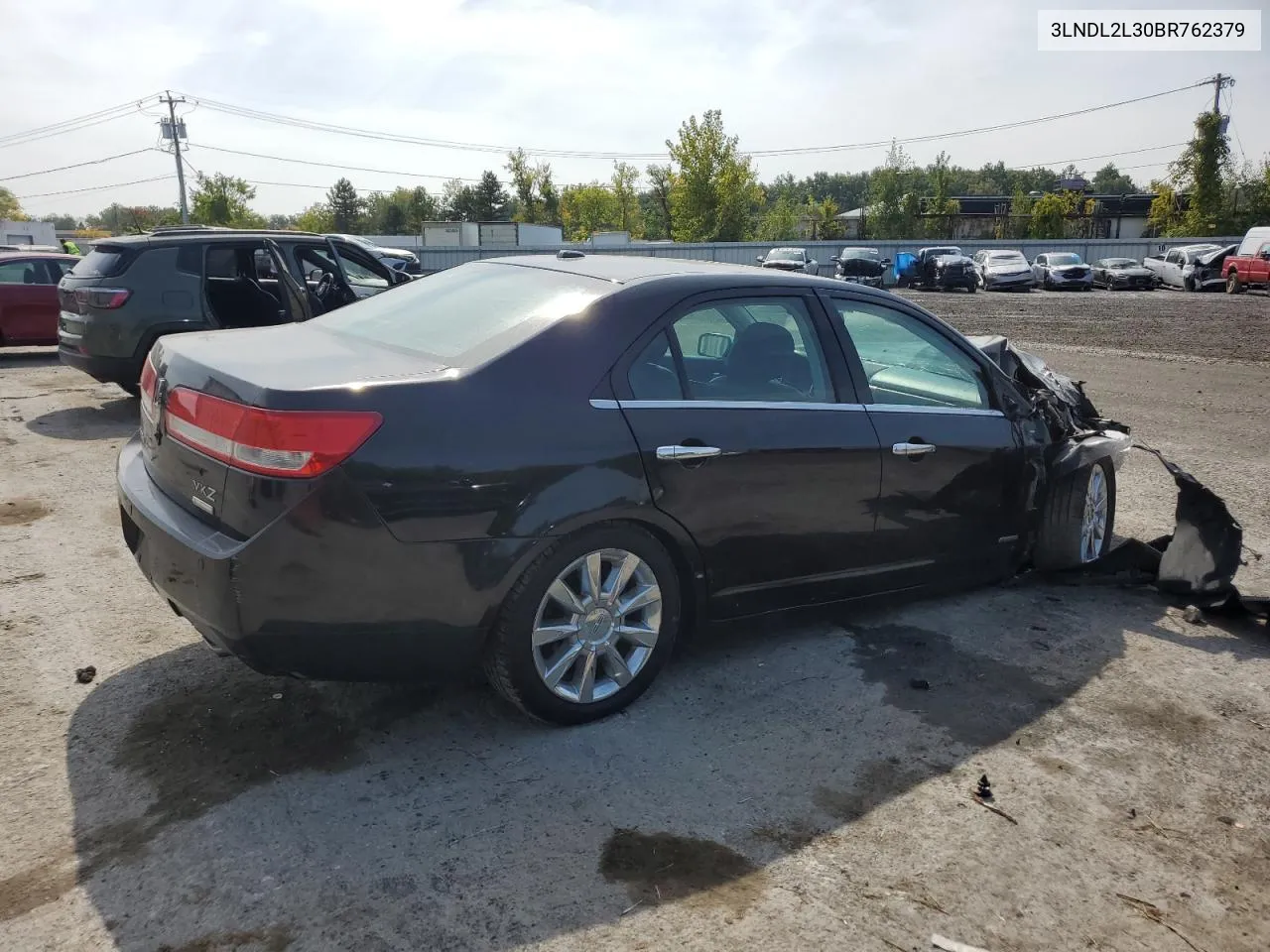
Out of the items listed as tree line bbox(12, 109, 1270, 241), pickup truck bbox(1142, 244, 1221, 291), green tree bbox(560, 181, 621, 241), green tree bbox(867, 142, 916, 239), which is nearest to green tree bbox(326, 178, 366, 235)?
tree line bbox(12, 109, 1270, 241)

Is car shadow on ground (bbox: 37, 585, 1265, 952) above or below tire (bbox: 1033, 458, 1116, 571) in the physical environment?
below

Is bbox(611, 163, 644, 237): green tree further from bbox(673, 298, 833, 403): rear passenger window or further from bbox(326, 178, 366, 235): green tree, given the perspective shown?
bbox(673, 298, 833, 403): rear passenger window

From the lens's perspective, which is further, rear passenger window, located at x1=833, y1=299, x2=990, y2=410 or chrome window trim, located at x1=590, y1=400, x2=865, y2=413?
rear passenger window, located at x1=833, y1=299, x2=990, y2=410

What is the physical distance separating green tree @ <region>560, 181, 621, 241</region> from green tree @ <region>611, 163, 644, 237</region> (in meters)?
0.42

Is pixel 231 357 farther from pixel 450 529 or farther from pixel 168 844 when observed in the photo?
pixel 168 844

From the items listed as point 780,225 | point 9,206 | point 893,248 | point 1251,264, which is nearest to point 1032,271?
point 1251,264

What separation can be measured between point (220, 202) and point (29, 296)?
6609 cm

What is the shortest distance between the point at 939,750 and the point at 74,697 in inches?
123

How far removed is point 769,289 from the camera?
399 centimetres

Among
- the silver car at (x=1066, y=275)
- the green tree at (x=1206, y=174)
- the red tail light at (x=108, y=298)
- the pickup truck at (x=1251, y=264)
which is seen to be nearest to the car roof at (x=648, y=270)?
the red tail light at (x=108, y=298)

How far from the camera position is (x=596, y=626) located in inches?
134

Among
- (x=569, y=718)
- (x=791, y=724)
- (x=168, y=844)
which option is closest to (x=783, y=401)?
(x=791, y=724)

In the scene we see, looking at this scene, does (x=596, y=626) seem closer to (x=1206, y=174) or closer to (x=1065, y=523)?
(x=1065, y=523)

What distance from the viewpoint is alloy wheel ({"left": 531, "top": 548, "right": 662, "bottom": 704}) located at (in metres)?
3.30
